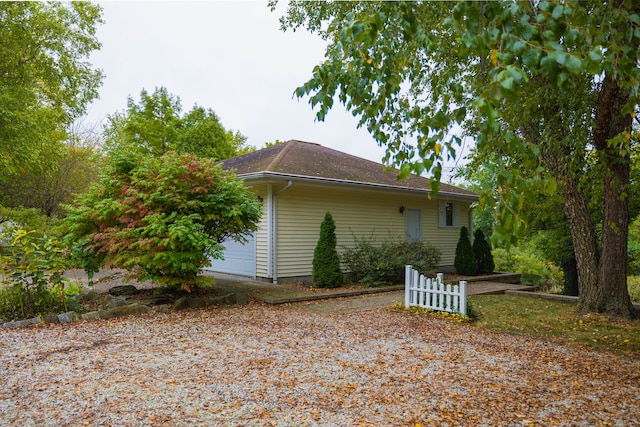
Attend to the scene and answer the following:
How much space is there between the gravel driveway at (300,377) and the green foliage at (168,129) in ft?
60.0

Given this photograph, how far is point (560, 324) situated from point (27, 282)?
849 centimetres

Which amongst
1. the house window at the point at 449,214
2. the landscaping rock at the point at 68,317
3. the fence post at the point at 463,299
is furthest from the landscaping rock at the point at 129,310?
the house window at the point at 449,214

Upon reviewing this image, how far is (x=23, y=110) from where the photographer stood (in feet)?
47.0

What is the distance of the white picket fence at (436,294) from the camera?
7383 millimetres

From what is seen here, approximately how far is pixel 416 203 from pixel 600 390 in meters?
10.6

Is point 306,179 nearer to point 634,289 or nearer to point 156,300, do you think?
point 156,300

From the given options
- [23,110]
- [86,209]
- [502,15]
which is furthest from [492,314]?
[23,110]

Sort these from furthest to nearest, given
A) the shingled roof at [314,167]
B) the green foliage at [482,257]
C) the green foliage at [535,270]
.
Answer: the green foliage at [535,270]
the green foliage at [482,257]
the shingled roof at [314,167]

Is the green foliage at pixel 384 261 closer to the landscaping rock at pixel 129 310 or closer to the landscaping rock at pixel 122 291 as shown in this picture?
the landscaping rock at pixel 122 291

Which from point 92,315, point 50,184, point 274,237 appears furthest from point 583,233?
point 50,184

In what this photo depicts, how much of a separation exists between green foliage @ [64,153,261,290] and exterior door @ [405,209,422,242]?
7.03 metres

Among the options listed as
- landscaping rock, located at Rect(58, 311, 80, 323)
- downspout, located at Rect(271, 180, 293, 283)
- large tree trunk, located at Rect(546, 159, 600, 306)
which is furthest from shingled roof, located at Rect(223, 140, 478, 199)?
landscaping rock, located at Rect(58, 311, 80, 323)

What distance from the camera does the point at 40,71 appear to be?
1647 cm

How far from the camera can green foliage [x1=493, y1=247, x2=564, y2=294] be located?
17.1m
